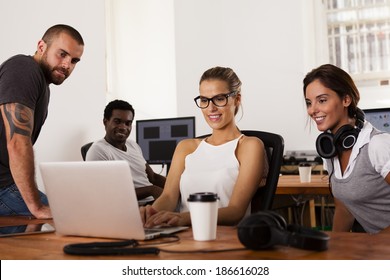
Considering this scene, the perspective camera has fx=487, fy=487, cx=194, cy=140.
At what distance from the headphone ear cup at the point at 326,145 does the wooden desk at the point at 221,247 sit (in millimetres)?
627

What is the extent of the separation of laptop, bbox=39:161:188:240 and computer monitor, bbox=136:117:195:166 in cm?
293

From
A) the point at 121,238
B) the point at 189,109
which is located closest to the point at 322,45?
the point at 189,109

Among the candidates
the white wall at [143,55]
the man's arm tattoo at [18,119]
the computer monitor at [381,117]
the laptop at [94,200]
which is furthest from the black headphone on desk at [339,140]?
the white wall at [143,55]

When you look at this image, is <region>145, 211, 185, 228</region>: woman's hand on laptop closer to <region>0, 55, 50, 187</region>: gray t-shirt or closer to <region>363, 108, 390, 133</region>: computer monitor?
<region>0, 55, 50, 187</region>: gray t-shirt

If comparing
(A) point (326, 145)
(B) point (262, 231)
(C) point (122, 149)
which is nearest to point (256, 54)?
(C) point (122, 149)

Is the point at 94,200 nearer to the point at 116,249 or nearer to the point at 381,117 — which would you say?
the point at 116,249

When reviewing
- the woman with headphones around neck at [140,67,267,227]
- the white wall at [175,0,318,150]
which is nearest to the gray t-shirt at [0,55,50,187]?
the woman with headphones around neck at [140,67,267,227]

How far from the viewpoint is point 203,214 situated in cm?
108

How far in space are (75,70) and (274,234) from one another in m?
3.30

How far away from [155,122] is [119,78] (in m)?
2.67

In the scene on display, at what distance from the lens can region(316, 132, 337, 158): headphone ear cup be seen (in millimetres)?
1707

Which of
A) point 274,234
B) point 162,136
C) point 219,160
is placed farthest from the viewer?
point 162,136

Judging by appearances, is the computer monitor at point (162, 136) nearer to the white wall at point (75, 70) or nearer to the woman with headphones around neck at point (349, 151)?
the white wall at point (75, 70)
